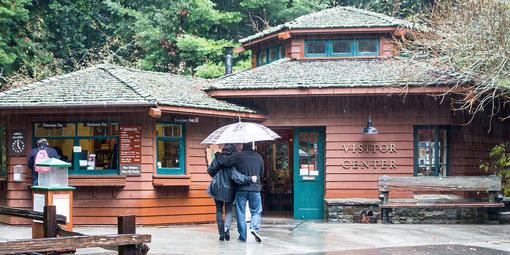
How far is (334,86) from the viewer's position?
13750 millimetres

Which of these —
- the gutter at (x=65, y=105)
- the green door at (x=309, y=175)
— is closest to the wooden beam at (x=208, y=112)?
the gutter at (x=65, y=105)

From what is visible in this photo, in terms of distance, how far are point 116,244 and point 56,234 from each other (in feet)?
6.08

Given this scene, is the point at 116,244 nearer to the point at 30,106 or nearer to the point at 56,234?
the point at 56,234

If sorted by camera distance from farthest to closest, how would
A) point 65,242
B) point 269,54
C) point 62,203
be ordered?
1. point 269,54
2. point 62,203
3. point 65,242

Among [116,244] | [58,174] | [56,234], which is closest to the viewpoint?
[116,244]

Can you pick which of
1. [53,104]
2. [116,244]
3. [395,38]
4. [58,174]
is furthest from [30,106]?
[395,38]

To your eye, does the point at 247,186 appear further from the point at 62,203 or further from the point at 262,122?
the point at 262,122

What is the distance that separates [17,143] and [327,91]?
7277 millimetres

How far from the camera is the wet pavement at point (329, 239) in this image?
9430 mm

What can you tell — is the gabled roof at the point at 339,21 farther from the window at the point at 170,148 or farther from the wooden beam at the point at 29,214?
the wooden beam at the point at 29,214

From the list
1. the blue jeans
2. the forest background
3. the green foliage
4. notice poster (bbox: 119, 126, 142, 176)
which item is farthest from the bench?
the forest background

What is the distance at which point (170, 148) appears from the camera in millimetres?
13555

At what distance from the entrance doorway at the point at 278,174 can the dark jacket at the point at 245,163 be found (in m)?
7.75

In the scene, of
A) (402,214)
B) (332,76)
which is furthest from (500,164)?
(332,76)
